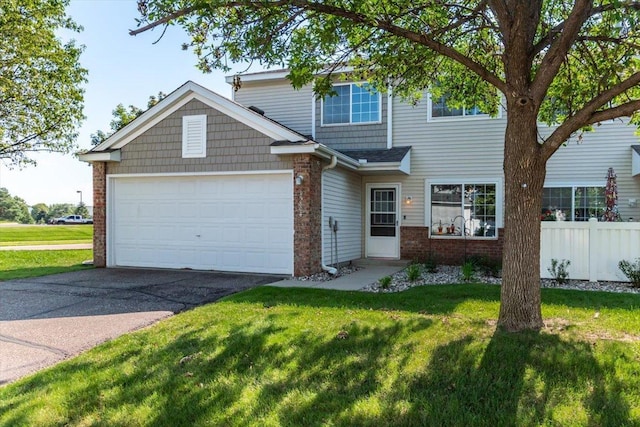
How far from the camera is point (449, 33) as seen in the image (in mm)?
7781

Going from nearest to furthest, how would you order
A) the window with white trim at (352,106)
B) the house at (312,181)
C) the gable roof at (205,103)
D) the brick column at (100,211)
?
1. the gable roof at (205,103)
2. the house at (312,181)
3. the brick column at (100,211)
4. the window with white trim at (352,106)

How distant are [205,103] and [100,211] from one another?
4155 mm

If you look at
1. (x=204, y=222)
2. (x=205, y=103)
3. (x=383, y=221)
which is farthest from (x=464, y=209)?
(x=205, y=103)

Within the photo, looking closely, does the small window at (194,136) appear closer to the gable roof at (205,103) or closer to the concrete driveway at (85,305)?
the gable roof at (205,103)

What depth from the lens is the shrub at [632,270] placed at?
8641 millimetres

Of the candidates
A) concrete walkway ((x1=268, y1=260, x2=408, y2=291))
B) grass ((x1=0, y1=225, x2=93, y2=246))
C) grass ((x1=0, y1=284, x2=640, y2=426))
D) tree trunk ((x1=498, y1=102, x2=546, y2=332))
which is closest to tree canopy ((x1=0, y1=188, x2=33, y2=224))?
grass ((x1=0, y1=225, x2=93, y2=246))

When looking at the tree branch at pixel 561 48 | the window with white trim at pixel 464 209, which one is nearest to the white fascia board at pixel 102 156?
the window with white trim at pixel 464 209

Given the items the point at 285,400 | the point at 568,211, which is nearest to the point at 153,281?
the point at 285,400

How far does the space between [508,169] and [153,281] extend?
7554 millimetres

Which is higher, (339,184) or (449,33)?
(449,33)

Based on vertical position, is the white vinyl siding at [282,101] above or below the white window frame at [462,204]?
above

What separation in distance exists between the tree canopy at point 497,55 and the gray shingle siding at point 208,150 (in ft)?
11.2

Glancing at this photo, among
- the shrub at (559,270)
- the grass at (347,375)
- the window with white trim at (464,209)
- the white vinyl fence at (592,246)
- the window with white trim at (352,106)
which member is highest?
the window with white trim at (352,106)

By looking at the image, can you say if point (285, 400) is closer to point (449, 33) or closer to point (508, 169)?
point (508, 169)
